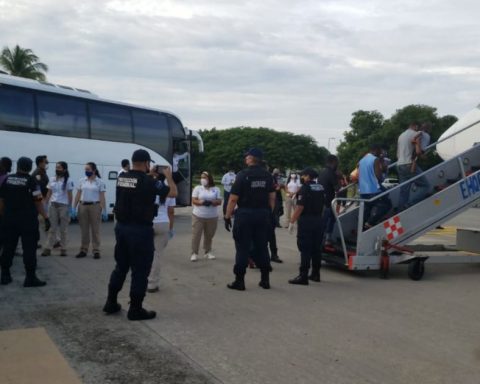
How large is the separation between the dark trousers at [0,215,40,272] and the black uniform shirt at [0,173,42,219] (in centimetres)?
7

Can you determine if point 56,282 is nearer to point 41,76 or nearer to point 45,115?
point 45,115

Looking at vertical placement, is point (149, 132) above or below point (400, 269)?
above

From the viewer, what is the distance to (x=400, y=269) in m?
9.27

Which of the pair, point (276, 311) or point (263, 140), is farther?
point (263, 140)

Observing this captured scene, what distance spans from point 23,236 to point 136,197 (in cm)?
240

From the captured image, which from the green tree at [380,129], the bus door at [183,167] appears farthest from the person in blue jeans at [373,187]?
the green tree at [380,129]

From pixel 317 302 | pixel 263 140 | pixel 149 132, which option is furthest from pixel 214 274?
pixel 263 140

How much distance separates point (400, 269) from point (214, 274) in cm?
322

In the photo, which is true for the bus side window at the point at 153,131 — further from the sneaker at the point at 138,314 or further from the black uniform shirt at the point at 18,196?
the sneaker at the point at 138,314

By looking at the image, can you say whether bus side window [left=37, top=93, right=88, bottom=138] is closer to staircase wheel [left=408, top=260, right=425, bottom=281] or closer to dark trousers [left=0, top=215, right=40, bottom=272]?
dark trousers [left=0, top=215, right=40, bottom=272]

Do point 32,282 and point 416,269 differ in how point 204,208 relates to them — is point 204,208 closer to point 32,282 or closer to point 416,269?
point 32,282

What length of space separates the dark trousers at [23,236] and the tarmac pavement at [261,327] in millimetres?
411

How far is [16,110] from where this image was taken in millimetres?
14125

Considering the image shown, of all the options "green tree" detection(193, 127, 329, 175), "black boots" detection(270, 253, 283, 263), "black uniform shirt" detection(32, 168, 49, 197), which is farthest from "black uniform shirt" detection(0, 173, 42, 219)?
"green tree" detection(193, 127, 329, 175)
